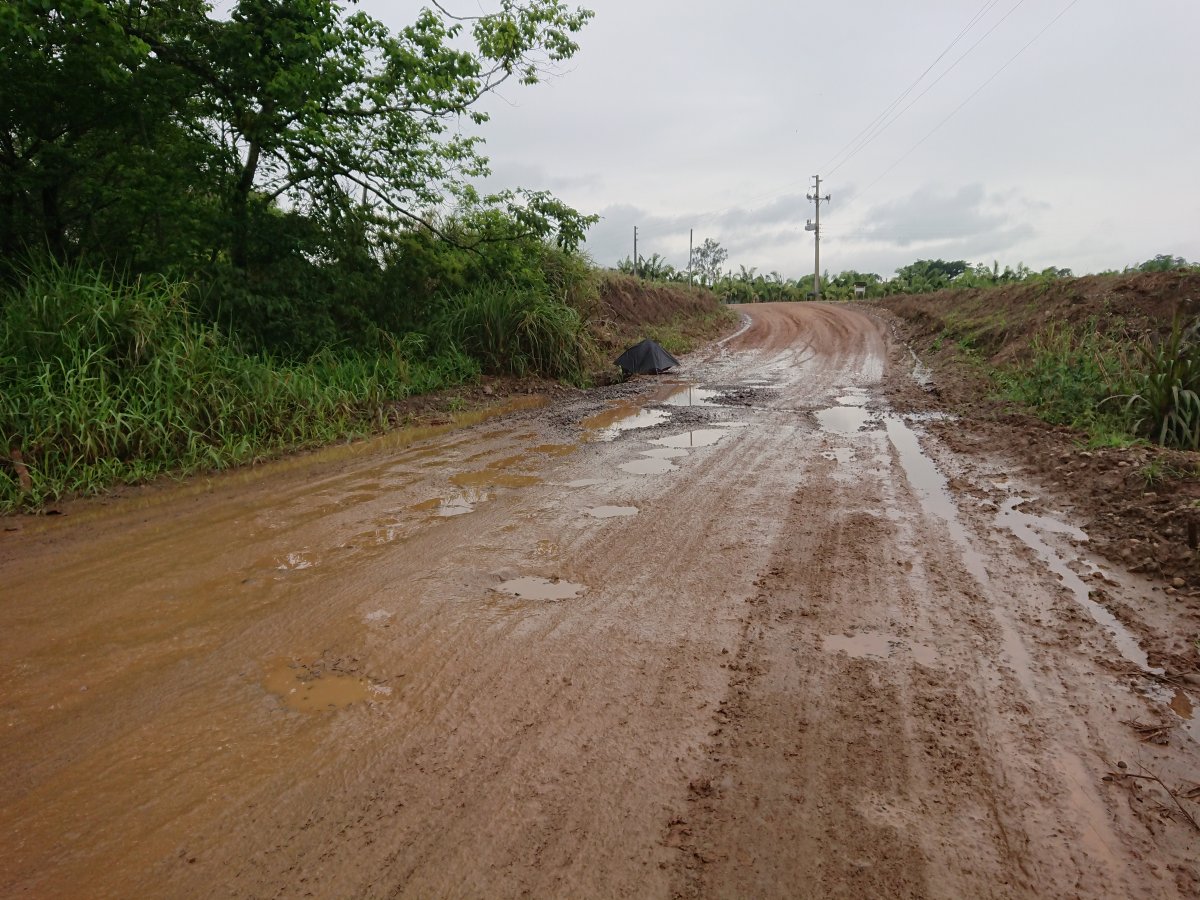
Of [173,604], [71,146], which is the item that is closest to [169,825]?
[173,604]

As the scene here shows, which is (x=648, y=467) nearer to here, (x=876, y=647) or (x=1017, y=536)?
(x=1017, y=536)

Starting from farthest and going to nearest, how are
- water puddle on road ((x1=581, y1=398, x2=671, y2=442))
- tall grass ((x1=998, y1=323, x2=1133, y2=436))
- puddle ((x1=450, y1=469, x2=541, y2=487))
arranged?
water puddle on road ((x1=581, y1=398, x2=671, y2=442)) < tall grass ((x1=998, y1=323, x2=1133, y2=436)) < puddle ((x1=450, y1=469, x2=541, y2=487))

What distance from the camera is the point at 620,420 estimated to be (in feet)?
30.5

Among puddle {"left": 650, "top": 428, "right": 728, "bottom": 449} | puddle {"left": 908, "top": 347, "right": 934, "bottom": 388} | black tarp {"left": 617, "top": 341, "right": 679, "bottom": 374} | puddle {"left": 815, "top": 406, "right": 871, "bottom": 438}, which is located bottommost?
puddle {"left": 650, "top": 428, "right": 728, "bottom": 449}

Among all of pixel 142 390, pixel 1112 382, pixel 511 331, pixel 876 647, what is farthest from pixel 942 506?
pixel 511 331

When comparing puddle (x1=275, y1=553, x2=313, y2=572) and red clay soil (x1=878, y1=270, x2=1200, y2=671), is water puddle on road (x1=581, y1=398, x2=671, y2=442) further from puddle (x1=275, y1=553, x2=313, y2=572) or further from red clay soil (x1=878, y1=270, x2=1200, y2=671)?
puddle (x1=275, y1=553, x2=313, y2=572)

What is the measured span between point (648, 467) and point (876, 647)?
357cm

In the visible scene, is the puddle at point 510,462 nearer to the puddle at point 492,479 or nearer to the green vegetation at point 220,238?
the puddle at point 492,479

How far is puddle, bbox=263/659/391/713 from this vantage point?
276cm

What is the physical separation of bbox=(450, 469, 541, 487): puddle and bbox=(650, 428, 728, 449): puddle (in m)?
1.98

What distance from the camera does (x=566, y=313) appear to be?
1313cm

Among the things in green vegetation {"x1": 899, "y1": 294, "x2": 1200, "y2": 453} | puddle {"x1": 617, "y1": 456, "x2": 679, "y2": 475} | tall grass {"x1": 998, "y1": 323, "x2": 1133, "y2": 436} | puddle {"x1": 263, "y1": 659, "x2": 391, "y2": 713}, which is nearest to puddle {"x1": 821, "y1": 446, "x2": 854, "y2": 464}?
puddle {"x1": 617, "y1": 456, "x2": 679, "y2": 475}

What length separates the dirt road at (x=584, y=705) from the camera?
1.98m

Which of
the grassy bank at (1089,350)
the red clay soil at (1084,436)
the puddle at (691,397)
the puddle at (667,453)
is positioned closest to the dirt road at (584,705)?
the red clay soil at (1084,436)
